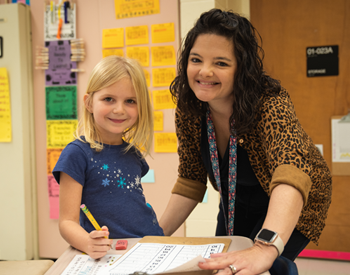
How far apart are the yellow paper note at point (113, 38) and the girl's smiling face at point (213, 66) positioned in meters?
1.51

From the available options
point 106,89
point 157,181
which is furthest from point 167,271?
point 157,181

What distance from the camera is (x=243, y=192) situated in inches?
49.4

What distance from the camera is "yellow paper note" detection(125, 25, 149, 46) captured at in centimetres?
243

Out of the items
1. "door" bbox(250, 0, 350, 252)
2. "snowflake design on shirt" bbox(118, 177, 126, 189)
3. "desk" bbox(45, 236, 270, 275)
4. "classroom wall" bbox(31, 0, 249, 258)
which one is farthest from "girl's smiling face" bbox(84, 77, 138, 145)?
"door" bbox(250, 0, 350, 252)

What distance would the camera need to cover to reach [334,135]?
8.57 ft

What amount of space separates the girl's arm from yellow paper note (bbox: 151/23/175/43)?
1646 mm

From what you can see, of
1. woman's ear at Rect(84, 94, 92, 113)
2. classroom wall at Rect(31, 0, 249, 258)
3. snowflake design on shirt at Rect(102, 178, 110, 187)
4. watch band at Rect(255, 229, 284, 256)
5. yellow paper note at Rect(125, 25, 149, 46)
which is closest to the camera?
watch band at Rect(255, 229, 284, 256)

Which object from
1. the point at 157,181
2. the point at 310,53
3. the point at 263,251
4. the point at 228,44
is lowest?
the point at 157,181

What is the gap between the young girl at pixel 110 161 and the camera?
938mm

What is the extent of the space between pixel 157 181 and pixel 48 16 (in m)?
1.46

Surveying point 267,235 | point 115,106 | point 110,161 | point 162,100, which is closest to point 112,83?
point 115,106

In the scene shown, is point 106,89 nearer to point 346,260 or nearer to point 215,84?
point 215,84

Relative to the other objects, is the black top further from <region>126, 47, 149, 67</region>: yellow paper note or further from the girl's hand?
<region>126, 47, 149, 67</region>: yellow paper note

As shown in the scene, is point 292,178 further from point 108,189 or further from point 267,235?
point 108,189
